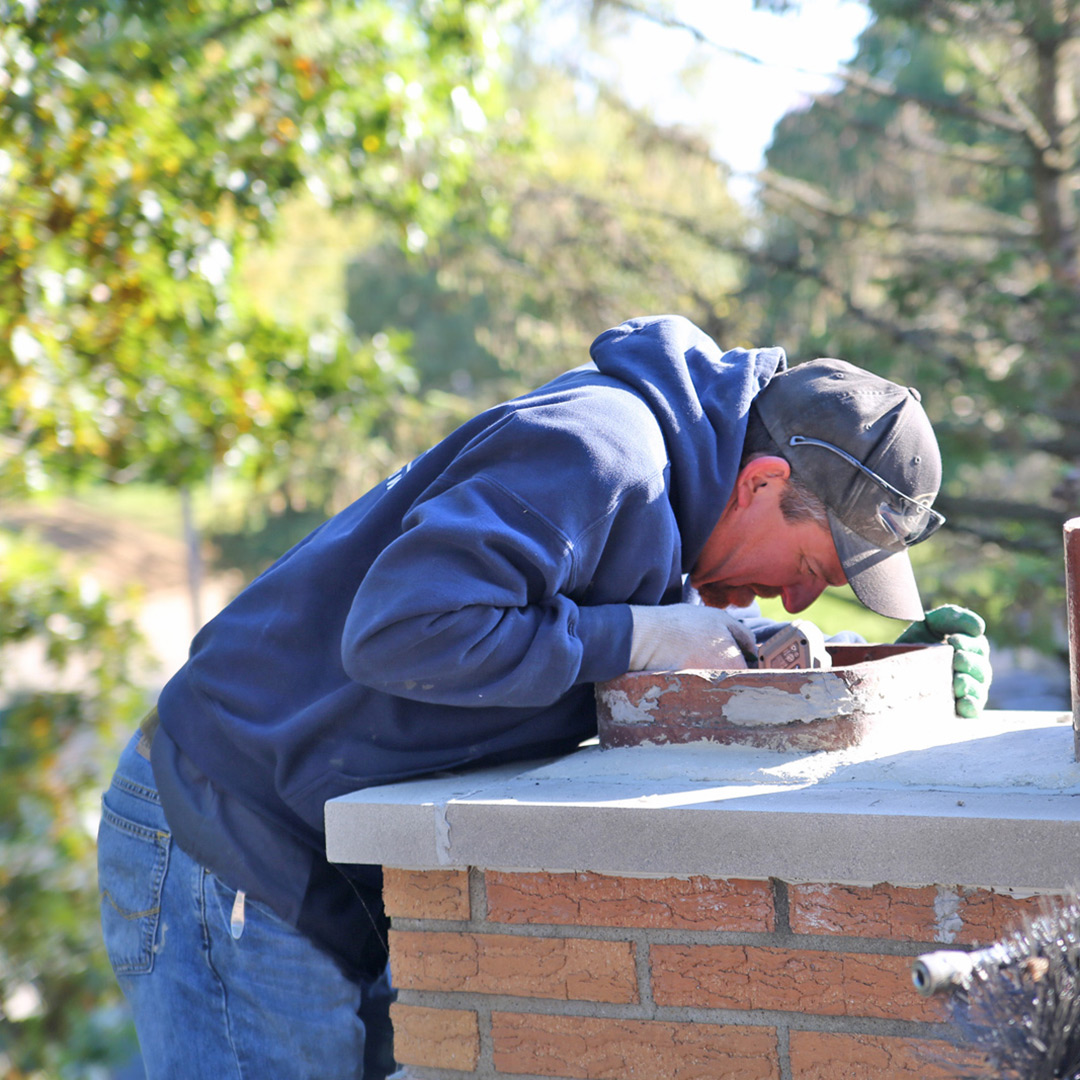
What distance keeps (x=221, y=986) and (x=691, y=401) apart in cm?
118

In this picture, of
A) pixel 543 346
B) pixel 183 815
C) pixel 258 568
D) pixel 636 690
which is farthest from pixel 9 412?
pixel 258 568

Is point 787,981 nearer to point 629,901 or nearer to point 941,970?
point 629,901

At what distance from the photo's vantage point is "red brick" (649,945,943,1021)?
147 cm

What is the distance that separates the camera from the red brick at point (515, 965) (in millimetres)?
1609

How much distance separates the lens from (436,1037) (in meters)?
1.70

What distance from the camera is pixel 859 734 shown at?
1.66m

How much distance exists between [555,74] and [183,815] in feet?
23.0

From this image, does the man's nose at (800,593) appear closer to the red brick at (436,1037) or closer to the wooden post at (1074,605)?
the wooden post at (1074,605)

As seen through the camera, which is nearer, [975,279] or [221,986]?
[221,986]

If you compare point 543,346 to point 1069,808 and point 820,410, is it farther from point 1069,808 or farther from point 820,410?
point 1069,808

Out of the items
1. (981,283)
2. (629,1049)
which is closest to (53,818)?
(629,1049)

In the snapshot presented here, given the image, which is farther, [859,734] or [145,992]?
[145,992]

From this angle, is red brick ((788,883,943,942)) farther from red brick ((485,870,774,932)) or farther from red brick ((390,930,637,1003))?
red brick ((390,930,637,1003))

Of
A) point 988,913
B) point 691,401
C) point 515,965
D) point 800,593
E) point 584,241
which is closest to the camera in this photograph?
point 988,913
